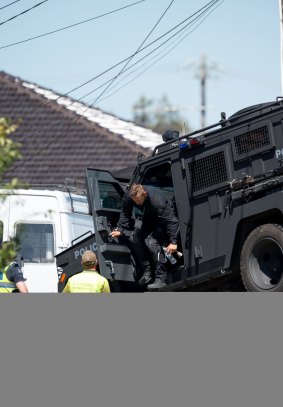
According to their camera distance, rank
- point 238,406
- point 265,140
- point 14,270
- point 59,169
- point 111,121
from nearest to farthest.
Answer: point 238,406
point 265,140
point 14,270
point 59,169
point 111,121

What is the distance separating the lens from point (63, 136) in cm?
3325

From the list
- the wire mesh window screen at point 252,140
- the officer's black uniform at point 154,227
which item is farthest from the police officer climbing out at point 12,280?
the wire mesh window screen at point 252,140

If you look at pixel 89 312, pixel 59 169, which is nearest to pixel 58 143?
pixel 59 169

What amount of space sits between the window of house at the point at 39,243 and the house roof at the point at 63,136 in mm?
13941

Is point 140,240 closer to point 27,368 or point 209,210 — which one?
point 209,210

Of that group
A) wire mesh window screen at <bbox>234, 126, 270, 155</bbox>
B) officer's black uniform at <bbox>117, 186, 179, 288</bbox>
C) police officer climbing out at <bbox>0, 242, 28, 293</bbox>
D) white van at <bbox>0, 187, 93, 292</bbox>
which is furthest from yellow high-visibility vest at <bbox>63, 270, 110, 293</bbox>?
white van at <bbox>0, 187, 93, 292</bbox>

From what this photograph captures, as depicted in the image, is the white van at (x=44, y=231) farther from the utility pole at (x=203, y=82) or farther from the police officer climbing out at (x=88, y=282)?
the utility pole at (x=203, y=82)

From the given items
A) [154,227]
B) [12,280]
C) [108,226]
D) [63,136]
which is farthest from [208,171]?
[63,136]

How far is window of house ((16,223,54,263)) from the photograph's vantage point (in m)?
17.6

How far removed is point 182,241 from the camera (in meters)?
14.4

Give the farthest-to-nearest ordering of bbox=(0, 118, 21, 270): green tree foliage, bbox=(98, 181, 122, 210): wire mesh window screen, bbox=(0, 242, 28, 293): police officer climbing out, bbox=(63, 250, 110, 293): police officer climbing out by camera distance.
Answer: bbox=(98, 181, 122, 210): wire mesh window screen
bbox=(0, 242, 28, 293): police officer climbing out
bbox=(63, 250, 110, 293): police officer climbing out
bbox=(0, 118, 21, 270): green tree foliage

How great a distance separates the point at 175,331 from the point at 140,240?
15.6 ft

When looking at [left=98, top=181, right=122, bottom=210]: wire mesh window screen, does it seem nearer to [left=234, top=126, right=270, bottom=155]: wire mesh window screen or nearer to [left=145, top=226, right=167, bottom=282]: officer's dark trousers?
[left=145, top=226, right=167, bottom=282]: officer's dark trousers

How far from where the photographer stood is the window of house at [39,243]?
57.6 ft
